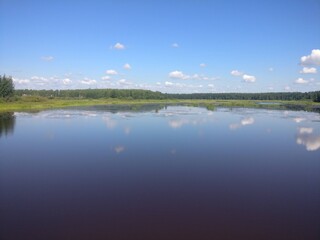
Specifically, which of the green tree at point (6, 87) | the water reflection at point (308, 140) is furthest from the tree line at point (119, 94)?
the water reflection at point (308, 140)

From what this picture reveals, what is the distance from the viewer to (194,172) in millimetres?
9852

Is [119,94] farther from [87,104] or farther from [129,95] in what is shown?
[87,104]

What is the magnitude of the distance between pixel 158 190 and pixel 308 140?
1240 centimetres

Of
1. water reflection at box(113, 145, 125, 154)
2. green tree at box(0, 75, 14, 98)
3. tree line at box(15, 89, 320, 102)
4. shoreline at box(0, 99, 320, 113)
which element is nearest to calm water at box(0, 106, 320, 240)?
water reflection at box(113, 145, 125, 154)

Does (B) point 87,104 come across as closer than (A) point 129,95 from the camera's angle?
Yes

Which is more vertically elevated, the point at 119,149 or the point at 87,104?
the point at 87,104

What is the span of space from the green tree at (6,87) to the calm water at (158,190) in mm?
36470

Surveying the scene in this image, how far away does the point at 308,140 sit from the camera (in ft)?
55.9

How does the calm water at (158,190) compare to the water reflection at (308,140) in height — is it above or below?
below

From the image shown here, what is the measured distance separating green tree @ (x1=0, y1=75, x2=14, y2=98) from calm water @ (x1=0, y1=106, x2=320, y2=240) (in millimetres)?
36470

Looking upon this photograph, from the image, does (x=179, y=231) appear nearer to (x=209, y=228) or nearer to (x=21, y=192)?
(x=209, y=228)

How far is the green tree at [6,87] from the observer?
154ft

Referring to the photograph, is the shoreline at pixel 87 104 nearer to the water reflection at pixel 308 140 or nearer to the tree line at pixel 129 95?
the tree line at pixel 129 95

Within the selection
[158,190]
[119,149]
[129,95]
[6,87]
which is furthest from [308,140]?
[129,95]
